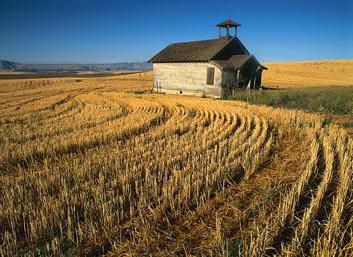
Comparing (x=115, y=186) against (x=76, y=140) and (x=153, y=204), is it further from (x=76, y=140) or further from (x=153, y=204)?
(x=76, y=140)

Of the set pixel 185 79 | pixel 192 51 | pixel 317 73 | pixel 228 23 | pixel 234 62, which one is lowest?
pixel 185 79

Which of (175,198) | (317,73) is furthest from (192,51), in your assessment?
(317,73)

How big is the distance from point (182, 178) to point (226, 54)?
846 inches

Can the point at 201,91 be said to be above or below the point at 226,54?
below

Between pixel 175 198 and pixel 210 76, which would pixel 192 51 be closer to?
pixel 210 76

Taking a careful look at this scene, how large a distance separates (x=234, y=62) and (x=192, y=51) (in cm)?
526

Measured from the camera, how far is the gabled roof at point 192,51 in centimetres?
2453

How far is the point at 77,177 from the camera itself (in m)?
6.05

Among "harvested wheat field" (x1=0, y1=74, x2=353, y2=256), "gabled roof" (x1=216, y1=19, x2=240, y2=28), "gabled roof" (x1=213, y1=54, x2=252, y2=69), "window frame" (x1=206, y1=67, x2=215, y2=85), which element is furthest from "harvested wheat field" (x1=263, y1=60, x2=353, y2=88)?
"harvested wheat field" (x1=0, y1=74, x2=353, y2=256)

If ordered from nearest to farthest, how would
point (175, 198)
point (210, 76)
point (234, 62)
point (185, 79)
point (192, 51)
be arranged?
point (175, 198) → point (234, 62) → point (210, 76) → point (185, 79) → point (192, 51)

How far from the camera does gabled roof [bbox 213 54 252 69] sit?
22906mm

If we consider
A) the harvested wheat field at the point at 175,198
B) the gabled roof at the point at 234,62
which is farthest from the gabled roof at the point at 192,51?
the harvested wheat field at the point at 175,198

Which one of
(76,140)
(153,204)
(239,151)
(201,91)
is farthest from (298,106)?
(153,204)

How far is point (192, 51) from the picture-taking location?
27109 millimetres
